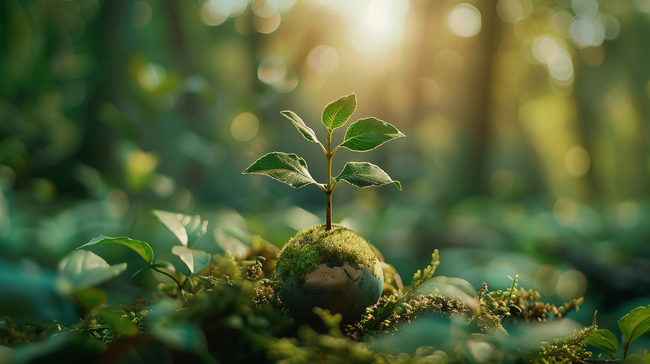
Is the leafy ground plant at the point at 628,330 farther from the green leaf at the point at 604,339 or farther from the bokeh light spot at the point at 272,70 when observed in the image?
the bokeh light spot at the point at 272,70

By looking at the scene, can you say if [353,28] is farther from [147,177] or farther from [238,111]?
[147,177]

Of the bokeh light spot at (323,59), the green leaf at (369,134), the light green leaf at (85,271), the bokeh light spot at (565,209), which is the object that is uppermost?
the bokeh light spot at (323,59)

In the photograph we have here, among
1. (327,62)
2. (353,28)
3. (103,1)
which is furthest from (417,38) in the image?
(103,1)

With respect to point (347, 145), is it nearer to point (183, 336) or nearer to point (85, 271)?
point (183, 336)

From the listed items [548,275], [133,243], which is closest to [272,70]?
[548,275]

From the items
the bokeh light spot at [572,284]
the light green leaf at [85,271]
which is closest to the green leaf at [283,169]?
the light green leaf at [85,271]

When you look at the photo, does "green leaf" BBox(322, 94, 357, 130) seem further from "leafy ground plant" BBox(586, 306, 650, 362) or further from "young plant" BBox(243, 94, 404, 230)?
"leafy ground plant" BBox(586, 306, 650, 362)
